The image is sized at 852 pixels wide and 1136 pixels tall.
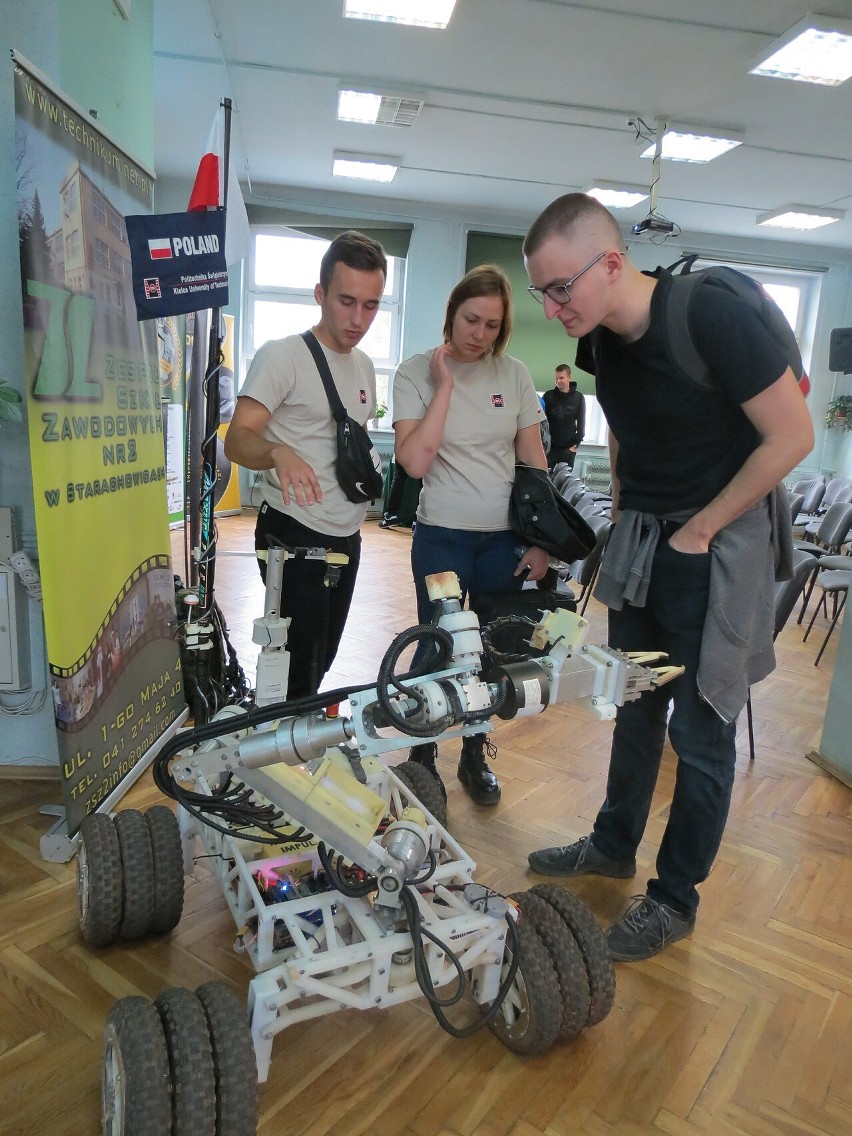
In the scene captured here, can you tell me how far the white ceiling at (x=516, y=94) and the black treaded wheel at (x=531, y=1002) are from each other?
4.72 meters

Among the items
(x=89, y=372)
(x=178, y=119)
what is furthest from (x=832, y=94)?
(x=89, y=372)

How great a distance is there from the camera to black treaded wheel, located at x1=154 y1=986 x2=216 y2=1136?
1047mm

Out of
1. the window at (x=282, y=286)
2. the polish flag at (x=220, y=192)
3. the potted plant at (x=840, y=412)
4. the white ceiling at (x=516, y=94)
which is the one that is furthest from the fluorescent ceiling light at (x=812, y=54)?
the potted plant at (x=840, y=412)

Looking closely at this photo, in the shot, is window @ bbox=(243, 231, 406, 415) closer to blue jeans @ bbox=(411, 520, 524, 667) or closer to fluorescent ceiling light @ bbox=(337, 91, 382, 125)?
fluorescent ceiling light @ bbox=(337, 91, 382, 125)

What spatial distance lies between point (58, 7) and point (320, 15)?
307cm

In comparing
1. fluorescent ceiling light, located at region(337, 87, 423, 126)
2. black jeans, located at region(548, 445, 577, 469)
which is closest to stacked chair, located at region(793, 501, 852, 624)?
black jeans, located at region(548, 445, 577, 469)

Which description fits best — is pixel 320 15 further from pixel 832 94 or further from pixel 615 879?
pixel 615 879

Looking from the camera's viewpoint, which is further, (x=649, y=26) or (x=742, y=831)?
(x=649, y=26)

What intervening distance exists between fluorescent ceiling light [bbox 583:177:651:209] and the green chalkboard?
129cm

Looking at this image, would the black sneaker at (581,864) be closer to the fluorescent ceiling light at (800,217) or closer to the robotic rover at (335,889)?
the robotic rover at (335,889)

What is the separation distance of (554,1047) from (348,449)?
1.39 metres

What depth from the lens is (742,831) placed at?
232 cm

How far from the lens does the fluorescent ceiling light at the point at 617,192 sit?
23.4ft

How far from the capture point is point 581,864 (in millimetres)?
1986
